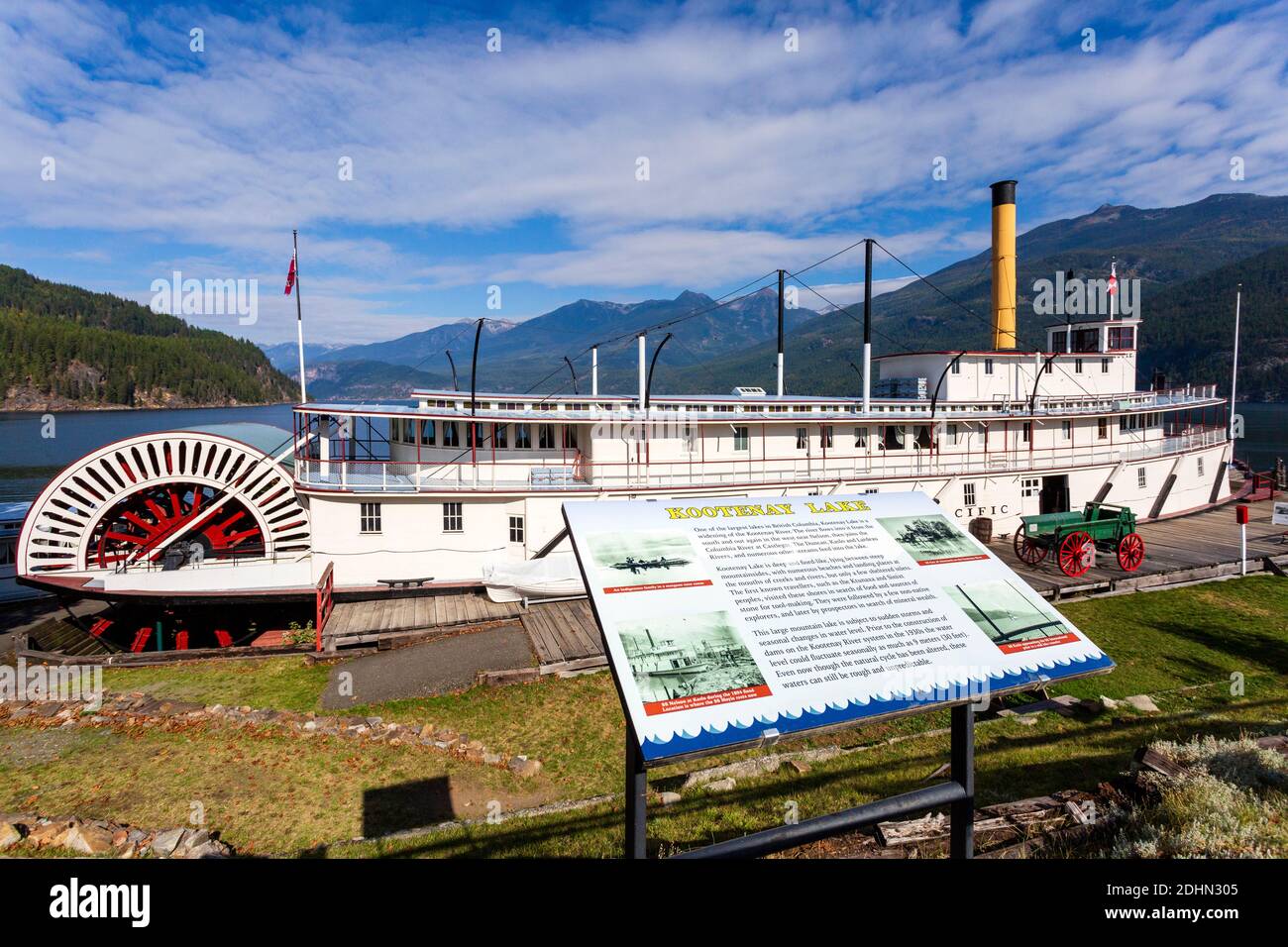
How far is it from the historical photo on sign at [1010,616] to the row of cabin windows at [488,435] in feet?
56.6

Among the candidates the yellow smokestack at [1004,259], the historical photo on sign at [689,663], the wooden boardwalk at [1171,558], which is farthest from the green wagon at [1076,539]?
the historical photo on sign at [689,663]

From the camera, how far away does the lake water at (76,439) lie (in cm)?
5772

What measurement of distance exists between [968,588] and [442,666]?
12750 mm

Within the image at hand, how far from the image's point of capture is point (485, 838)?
836 centimetres

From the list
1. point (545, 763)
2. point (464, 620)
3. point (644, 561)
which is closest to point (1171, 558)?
point (545, 763)

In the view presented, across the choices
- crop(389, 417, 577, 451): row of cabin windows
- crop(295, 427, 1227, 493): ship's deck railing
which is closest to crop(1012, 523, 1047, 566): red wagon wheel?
crop(295, 427, 1227, 493): ship's deck railing

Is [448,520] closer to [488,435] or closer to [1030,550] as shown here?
[488,435]

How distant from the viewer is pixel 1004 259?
36.6m

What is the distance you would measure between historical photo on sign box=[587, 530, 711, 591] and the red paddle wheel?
2109cm

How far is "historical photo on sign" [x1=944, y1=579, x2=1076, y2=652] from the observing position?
590 cm

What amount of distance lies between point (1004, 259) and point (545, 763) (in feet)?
125
